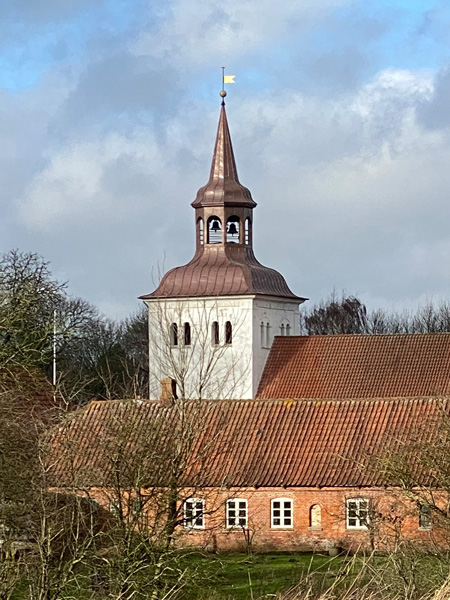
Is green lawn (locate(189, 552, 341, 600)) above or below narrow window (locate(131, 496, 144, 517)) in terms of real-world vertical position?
below

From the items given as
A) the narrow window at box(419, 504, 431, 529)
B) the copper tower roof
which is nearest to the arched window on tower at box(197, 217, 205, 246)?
the copper tower roof

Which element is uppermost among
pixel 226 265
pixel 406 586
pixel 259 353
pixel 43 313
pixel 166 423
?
pixel 226 265

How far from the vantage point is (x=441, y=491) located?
2297 cm

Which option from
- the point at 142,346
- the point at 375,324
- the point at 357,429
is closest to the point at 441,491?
the point at 357,429

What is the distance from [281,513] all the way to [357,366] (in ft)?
45.7

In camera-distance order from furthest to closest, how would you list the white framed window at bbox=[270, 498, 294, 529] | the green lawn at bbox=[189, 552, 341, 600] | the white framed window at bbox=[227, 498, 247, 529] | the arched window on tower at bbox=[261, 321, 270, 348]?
1. the arched window on tower at bbox=[261, 321, 270, 348]
2. the white framed window at bbox=[227, 498, 247, 529]
3. the white framed window at bbox=[270, 498, 294, 529]
4. the green lawn at bbox=[189, 552, 341, 600]

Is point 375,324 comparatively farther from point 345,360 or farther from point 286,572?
point 286,572

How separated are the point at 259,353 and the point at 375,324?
3157 cm

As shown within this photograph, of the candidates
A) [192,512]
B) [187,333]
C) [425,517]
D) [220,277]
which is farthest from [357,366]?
[425,517]

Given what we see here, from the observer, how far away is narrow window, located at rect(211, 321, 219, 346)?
170 feet

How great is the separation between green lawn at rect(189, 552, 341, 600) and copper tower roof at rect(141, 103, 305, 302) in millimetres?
17500

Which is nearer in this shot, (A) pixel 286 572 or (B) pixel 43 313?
(B) pixel 43 313

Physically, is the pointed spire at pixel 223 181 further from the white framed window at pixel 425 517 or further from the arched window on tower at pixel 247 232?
the white framed window at pixel 425 517

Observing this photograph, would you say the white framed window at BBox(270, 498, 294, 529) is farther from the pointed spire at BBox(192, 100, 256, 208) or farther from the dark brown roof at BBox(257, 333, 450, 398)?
the pointed spire at BBox(192, 100, 256, 208)
